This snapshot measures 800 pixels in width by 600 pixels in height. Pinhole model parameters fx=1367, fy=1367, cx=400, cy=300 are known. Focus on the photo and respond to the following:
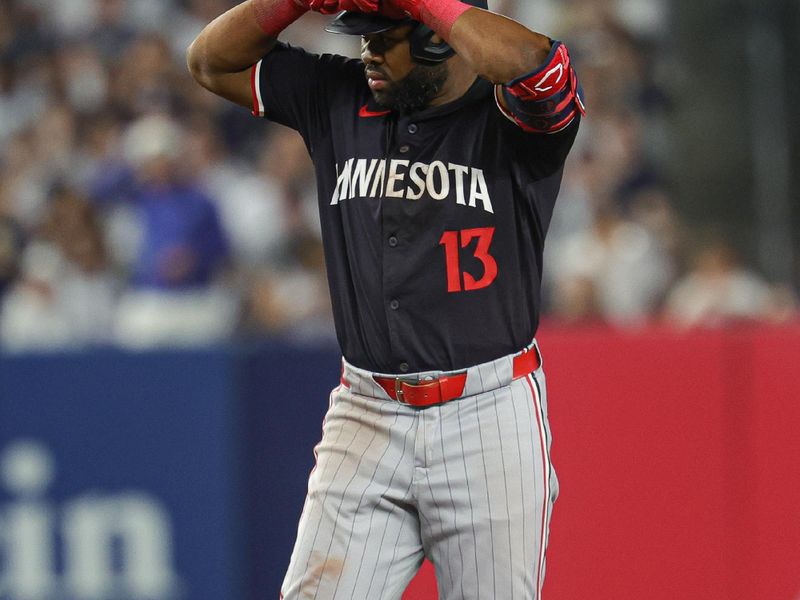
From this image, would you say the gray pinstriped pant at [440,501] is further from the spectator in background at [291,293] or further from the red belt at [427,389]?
the spectator in background at [291,293]

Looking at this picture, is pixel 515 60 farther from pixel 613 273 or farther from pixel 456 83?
pixel 613 273

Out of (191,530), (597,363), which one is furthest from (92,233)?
(597,363)

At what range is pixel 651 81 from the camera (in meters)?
7.83

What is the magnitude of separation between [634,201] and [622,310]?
32.1 inches

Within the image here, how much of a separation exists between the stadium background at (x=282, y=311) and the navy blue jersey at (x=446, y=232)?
1.53m

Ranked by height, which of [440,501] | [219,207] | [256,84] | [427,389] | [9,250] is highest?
[256,84]

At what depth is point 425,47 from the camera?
10.9ft

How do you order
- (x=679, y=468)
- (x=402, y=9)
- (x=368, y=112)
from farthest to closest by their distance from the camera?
(x=679, y=468) < (x=368, y=112) < (x=402, y=9)

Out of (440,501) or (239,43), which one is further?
(239,43)

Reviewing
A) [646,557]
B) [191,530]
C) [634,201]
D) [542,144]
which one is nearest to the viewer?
[542,144]

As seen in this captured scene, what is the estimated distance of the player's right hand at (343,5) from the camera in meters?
3.22

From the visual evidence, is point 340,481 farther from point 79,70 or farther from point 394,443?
point 79,70

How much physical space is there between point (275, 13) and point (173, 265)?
11.3ft

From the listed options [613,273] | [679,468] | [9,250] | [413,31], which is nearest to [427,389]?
[413,31]
